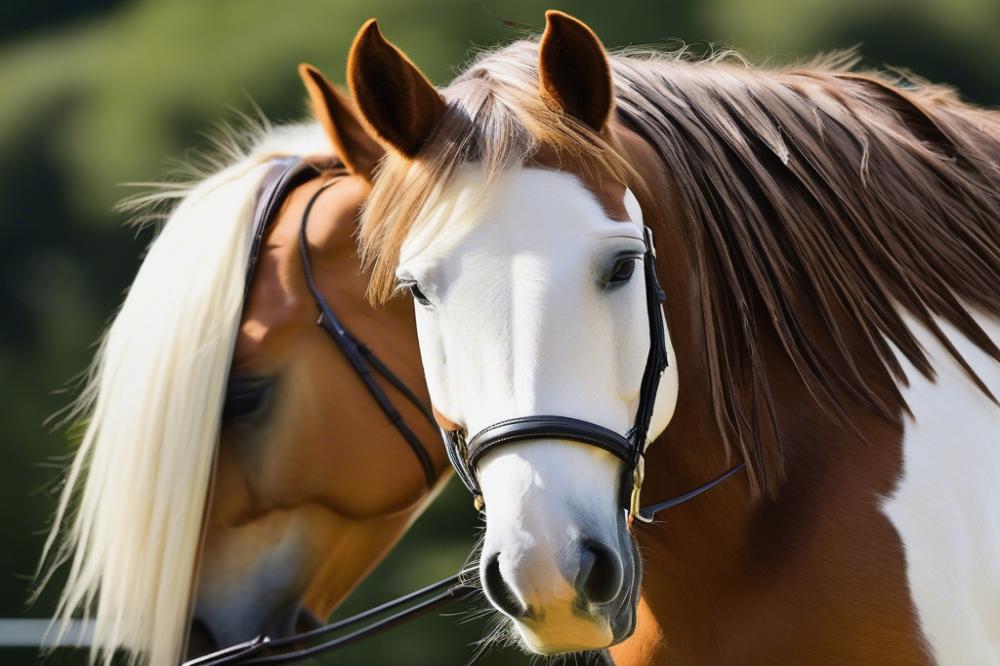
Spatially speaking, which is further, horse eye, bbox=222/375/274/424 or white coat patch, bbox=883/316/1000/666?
horse eye, bbox=222/375/274/424

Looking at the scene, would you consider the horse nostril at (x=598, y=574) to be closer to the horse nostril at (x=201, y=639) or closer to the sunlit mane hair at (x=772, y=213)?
the sunlit mane hair at (x=772, y=213)

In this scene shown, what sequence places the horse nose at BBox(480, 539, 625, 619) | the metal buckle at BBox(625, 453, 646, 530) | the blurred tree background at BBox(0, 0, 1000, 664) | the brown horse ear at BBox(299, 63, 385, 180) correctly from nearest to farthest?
the horse nose at BBox(480, 539, 625, 619) → the metal buckle at BBox(625, 453, 646, 530) → the brown horse ear at BBox(299, 63, 385, 180) → the blurred tree background at BBox(0, 0, 1000, 664)

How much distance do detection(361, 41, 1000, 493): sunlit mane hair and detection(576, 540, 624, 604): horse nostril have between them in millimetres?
256

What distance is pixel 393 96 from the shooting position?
1235mm

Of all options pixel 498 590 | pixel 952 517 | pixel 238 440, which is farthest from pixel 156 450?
pixel 952 517

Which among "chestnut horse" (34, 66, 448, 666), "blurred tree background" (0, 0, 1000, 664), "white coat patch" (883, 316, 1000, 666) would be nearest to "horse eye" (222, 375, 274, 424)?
"chestnut horse" (34, 66, 448, 666)

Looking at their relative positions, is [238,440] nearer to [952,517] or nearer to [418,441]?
[418,441]

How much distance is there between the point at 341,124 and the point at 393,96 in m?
0.75

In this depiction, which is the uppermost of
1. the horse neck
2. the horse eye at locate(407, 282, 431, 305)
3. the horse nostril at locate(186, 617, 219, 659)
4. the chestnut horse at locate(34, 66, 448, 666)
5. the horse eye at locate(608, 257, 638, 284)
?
the horse eye at locate(608, 257, 638, 284)

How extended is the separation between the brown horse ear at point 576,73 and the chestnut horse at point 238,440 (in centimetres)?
82

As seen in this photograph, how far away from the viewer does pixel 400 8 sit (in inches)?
157

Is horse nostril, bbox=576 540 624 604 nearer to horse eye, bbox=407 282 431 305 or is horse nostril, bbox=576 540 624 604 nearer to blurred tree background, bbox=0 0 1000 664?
horse eye, bbox=407 282 431 305

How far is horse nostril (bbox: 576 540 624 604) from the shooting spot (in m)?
Answer: 1.01

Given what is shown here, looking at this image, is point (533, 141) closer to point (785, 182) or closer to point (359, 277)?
point (785, 182)
